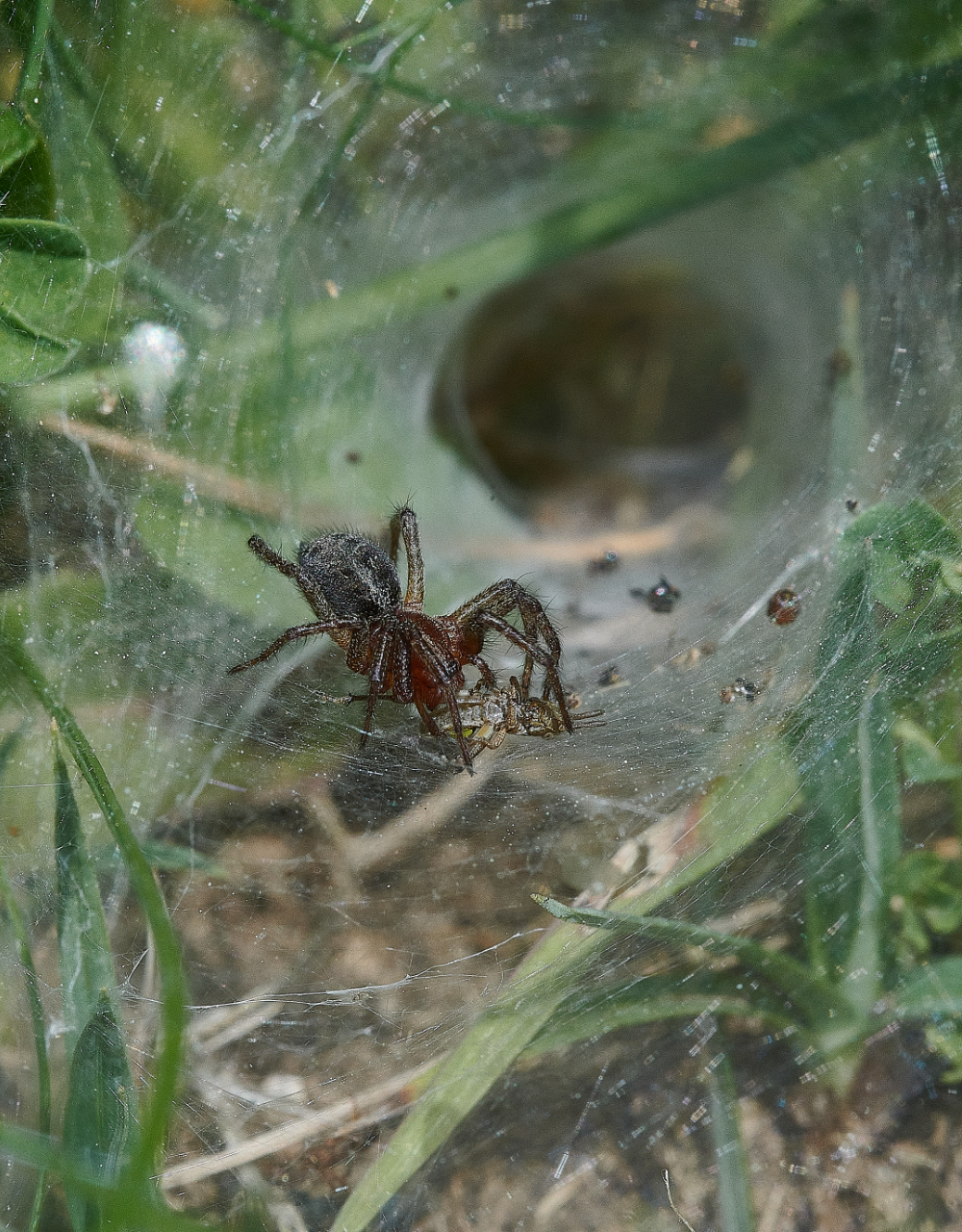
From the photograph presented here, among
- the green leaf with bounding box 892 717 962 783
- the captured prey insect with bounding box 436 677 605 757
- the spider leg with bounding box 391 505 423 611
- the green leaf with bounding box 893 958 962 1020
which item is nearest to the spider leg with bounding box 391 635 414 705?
the captured prey insect with bounding box 436 677 605 757

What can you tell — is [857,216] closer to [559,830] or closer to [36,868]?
[559,830]

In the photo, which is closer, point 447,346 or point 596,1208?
point 596,1208

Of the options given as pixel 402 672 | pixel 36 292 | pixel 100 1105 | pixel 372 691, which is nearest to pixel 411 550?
pixel 402 672

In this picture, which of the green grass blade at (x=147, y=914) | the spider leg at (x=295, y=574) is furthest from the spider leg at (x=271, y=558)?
the green grass blade at (x=147, y=914)

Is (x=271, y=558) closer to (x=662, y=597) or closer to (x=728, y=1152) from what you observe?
(x=662, y=597)

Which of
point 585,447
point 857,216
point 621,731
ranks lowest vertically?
point 621,731

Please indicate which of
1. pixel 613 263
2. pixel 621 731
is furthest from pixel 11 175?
pixel 613 263
